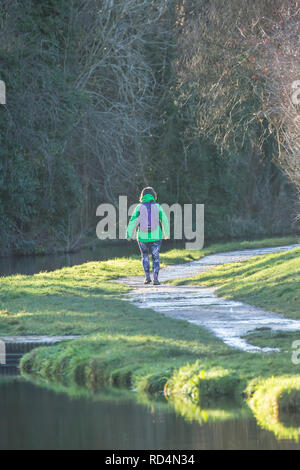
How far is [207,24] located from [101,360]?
22.9 metres

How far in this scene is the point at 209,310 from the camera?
17156 millimetres

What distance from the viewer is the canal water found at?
8883 mm

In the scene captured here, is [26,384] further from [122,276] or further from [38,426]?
[122,276]

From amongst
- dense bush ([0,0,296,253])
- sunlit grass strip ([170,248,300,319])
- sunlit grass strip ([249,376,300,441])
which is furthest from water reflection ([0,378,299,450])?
dense bush ([0,0,296,253])

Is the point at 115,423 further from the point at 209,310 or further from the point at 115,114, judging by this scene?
the point at 115,114

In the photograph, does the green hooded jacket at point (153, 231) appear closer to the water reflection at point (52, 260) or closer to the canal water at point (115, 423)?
the canal water at point (115, 423)

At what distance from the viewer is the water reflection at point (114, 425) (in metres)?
8.88

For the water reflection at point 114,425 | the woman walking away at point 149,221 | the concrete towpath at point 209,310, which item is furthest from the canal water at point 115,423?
the woman walking away at point 149,221

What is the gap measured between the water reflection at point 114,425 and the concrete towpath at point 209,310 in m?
2.69

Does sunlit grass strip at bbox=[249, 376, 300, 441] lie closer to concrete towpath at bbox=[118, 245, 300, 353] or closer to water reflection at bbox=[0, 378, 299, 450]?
water reflection at bbox=[0, 378, 299, 450]

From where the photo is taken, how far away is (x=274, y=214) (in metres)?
57.2

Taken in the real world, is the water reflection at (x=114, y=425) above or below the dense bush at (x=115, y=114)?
below

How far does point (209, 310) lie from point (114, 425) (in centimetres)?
772

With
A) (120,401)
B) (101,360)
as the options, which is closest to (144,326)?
(101,360)
